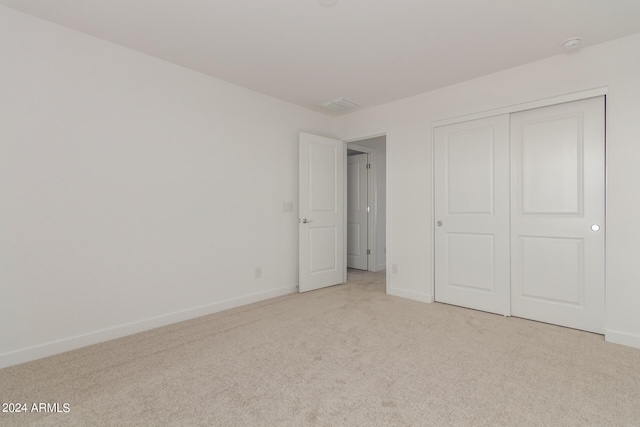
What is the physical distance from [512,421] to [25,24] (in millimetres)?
3914

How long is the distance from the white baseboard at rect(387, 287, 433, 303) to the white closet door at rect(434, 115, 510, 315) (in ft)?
0.44

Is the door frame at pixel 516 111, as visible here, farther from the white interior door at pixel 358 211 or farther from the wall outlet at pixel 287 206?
the white interior door at pixel 358 211

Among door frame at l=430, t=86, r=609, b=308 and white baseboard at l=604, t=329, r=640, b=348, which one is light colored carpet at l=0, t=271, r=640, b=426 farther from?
door frame at l=430, t=86, r=609, b=308

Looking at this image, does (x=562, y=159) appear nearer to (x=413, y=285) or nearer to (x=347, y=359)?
(x=413, y=285)

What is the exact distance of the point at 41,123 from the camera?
2217 mm

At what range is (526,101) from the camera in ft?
9.39

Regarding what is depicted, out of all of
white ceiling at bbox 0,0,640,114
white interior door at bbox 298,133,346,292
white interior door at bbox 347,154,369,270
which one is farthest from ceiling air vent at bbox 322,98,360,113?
white interior door at bbox 347,154,369,270

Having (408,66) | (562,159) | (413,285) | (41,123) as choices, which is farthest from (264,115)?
(562,159)

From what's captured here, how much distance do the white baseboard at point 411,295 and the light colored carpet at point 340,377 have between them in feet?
2.15

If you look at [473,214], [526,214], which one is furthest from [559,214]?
[473,214]

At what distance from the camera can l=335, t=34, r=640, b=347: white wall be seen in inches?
93.7

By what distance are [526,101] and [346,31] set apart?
1846 mm

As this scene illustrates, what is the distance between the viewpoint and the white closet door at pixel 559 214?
258 cm

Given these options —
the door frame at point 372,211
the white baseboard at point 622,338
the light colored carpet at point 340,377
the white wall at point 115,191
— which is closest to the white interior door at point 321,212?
the white wall at point 115,191
